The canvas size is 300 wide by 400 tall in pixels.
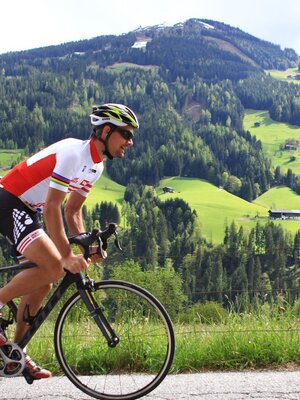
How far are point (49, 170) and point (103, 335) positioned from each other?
5.29 ft

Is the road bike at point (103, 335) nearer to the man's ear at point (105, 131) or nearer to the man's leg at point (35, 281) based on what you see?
the man's leg at point (35, 281)

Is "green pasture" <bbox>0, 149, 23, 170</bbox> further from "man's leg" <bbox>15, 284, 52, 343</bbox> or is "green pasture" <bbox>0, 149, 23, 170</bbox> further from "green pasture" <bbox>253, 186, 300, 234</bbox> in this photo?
"man's leg" <bbox>15, 284, 52, 343</bbox>

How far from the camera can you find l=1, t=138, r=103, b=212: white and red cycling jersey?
4188 millimetres

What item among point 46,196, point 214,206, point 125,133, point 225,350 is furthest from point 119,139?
point 214,206

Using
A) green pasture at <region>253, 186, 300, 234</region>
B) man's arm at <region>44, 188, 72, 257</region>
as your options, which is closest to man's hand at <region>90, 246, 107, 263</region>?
man's arm at <region>44, 188, 72, 257</region>

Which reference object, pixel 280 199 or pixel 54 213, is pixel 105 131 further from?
pixel 280 199

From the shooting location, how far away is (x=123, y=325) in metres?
5.09

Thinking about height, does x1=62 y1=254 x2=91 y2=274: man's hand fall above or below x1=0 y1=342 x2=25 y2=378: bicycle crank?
above

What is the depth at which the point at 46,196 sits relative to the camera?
4289 mm

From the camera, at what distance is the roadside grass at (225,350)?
17.5ft

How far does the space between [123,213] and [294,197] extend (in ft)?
232

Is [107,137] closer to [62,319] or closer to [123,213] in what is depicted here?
[62,319]

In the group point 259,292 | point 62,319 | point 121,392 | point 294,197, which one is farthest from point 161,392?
point 294,197

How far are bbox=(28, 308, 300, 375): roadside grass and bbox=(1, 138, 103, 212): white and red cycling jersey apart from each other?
1707 millimetres
